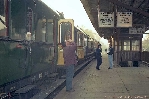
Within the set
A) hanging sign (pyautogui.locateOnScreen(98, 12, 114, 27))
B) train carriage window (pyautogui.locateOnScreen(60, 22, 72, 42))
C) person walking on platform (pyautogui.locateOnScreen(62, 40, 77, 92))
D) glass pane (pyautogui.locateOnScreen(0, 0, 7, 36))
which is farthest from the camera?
hanging sign (pyautogui.locateOnScreen(98, 12, 114, 27))

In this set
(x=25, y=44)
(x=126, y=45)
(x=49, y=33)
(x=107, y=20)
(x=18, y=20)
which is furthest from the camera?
(x=126, y=45)

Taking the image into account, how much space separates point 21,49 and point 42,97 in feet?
5.64

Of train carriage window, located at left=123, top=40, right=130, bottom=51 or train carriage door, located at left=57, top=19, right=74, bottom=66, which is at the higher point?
train carriage door, located at left=57, top=19, right=74, bottom=66

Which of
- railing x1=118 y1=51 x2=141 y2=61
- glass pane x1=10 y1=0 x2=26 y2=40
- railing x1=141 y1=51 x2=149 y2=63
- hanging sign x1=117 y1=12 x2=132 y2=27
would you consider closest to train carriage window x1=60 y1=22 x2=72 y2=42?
hanging sign x1=117 y1=12 x2=132 y2=27

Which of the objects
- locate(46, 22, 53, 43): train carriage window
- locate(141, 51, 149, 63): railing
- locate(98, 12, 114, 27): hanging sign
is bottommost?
locate(141, 51, 149, 63): railing

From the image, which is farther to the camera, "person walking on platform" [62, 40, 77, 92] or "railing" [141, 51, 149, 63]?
"railing" [141, 51, 149, 63]

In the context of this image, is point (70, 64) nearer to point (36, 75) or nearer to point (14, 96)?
point (36, 75)

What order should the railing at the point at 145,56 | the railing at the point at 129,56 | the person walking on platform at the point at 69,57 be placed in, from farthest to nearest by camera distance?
the railing at the point at 129,56 < the railing at the point at 145,56 < the person walking on platform at the point at 69,57

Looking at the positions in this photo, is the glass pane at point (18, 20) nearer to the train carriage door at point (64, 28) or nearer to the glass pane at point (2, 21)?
the glass pane at point (2, 21)

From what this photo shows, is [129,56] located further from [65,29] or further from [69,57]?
[69,57]

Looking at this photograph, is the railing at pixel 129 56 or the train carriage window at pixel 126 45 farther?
the train carriage window at pixel 126 45

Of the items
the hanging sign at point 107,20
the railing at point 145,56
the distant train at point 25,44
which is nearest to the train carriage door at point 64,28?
the distant train at point 25,44

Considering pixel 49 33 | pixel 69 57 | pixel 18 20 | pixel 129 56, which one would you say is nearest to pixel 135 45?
pixel 129 56

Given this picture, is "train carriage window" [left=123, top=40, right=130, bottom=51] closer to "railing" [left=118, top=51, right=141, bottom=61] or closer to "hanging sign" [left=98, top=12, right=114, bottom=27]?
"railing" [left=118, top=51, right=141, bottom=61]
